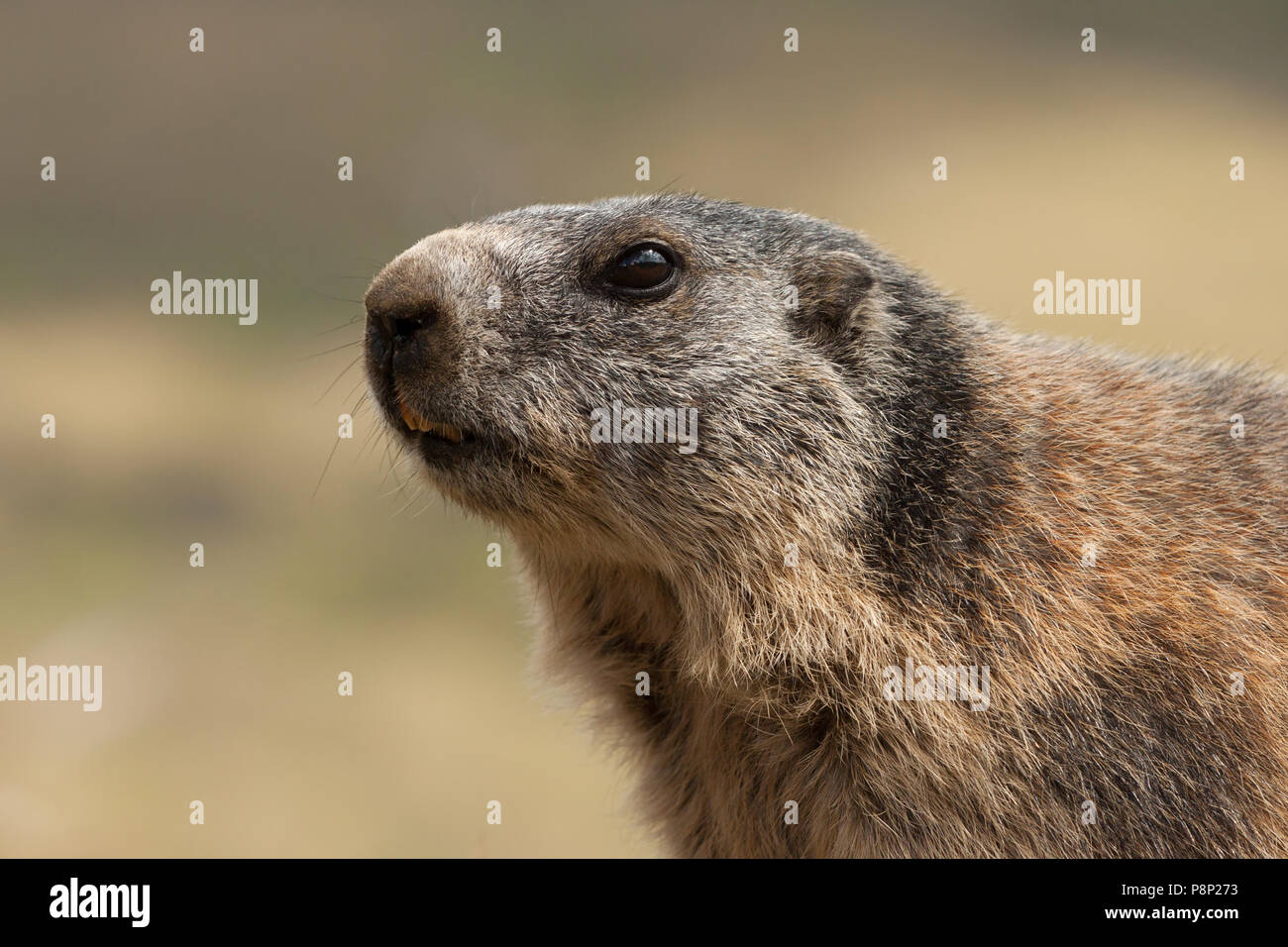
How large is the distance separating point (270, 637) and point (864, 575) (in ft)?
29.5

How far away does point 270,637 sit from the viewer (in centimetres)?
1241

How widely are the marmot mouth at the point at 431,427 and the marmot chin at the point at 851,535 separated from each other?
0.04 ft

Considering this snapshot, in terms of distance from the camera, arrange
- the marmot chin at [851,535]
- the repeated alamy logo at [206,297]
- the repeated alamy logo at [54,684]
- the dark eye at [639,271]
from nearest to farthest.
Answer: the marmot chin at [851,535] → the dark eye at [639,271] → the repeated alamy logo at [54,684] → the repeated alamy logo at [206,297]

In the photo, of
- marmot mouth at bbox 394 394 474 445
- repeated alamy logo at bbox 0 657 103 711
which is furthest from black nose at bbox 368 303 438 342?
repeated alamy logo at bbox 0 657 103 711

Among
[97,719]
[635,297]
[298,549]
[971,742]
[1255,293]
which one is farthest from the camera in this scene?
[1255,293]

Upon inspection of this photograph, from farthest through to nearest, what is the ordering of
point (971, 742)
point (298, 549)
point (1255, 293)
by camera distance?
point (1255, 293), point (298, 549), point (971, 742)

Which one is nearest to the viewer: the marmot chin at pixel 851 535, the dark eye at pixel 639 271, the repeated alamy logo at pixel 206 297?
the marmot chin at pixel 851 535

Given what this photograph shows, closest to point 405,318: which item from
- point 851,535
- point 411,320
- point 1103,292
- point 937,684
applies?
point 411,320

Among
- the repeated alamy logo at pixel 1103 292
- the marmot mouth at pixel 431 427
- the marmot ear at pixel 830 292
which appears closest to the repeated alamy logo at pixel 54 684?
the marmot mouth at pixel 431 427

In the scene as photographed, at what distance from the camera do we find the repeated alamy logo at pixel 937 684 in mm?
4562

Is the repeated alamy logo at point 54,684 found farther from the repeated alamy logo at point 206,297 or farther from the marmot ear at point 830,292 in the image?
the marmot ear at point 830,292

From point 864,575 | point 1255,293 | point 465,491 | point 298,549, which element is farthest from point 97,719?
point 1255,293

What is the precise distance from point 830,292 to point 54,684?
8989 mm

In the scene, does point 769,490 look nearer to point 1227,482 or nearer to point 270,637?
point 1227,482
